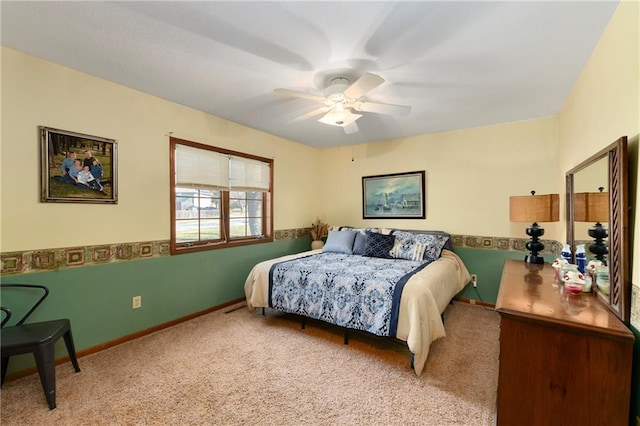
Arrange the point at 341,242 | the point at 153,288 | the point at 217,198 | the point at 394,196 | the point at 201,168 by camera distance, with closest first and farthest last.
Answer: the point at 153,288
the point at 201,168
the point at 217,198
the point at 341,242
the point at 394,196

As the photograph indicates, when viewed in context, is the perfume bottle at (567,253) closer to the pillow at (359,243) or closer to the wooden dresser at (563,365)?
the wooden dresser at (563,365)

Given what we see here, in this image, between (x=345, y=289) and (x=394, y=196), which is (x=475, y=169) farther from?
(x=345, y=289)

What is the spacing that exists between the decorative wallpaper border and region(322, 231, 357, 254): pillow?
1711 millimetres

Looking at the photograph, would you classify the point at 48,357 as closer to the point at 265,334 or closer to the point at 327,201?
the point at 265,334

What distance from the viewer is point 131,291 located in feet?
8.80

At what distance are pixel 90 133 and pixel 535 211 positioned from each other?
4053 millimetres

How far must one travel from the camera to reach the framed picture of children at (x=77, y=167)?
218 centimetres

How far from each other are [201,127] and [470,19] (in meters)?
2.83

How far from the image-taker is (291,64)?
6.97 ft

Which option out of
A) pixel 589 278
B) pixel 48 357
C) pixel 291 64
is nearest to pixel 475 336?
pixel 589 278

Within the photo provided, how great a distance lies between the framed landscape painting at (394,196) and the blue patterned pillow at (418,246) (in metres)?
0.63

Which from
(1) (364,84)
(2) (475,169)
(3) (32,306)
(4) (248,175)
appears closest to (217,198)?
(4) (248,175)

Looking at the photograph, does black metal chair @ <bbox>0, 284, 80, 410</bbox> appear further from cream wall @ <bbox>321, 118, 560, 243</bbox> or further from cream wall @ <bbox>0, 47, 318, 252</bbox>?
cream wall @ <bbox>321, 118, 560, 243</bbox>

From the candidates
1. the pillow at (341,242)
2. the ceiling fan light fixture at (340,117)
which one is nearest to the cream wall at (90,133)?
the ceiling fan light fixture at (340,117)
